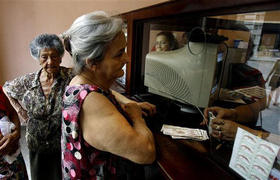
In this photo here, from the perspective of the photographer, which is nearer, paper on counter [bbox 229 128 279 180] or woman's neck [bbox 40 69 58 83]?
paper on counter [bbox 229 128 279 180]

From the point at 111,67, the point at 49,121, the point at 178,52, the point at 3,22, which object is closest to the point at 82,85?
the point at 111,67

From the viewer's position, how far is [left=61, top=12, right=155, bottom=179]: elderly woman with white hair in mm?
550

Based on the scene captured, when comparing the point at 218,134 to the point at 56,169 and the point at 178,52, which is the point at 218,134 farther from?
the point at 56,169

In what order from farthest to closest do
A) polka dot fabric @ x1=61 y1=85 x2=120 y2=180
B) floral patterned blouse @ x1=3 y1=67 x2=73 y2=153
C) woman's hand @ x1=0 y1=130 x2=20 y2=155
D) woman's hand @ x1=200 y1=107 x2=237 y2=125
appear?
floral patterned blouse @ x1=3 y1=67 x2=73 y2=153
woman's hand @ x1=0 y1=130 x2=20 y2=155
woman's hand @ x1=200 y1=107 x2=237 y2=125
polka dot fabric @ x1=61 y1=85 x2=120 y2=180

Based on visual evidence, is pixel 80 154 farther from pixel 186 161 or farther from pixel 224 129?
pixel 224 129

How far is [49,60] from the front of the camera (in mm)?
1192

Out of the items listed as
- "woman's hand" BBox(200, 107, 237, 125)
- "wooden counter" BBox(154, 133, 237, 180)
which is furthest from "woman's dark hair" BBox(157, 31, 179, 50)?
"wooden counter" BBox(154, 133, 237, 180)

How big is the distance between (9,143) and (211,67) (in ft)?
3.62

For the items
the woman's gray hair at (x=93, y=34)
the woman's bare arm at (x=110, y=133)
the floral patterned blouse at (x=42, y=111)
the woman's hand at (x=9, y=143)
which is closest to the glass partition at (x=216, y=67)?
the woman's bare arm at (x=110, y=133)

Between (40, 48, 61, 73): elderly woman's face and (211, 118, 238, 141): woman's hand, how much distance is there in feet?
3.32

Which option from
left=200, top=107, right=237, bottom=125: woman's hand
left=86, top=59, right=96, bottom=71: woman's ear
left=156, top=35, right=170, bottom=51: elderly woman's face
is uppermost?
left=156, top=35, right=170, bottom=51: elderly woman's face

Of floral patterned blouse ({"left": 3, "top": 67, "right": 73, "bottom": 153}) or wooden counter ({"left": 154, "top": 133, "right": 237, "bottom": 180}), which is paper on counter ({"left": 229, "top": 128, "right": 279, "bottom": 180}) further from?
floral patterned blouse ({"left": 3, "top": 67, "right": 73, "bottom": 153})

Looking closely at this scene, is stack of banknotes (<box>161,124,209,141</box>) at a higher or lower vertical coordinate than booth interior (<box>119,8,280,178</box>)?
lower

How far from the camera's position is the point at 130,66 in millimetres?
1363
